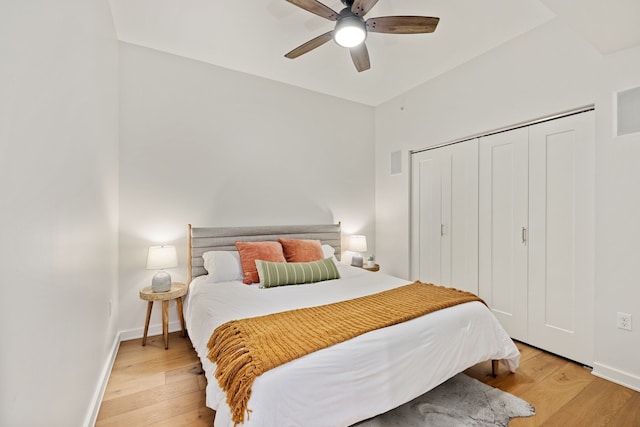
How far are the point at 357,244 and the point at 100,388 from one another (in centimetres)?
294

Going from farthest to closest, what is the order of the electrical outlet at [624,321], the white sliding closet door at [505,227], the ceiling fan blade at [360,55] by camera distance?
the white sliding closet door at [505,227] < the ceiling fan blade at [360,55] < the electrical outlet at [624,321]

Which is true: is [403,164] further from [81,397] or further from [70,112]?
[81,397]

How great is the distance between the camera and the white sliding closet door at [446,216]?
3297 mm

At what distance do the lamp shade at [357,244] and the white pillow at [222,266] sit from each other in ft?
5.36

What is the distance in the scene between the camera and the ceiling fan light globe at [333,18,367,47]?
197 centimetres

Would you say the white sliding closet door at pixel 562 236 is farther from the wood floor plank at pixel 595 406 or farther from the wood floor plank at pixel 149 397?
the wood floor plank at pixel 149 397

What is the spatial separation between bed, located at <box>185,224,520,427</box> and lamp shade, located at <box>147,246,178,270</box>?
305 mm

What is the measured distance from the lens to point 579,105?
2.42 metres

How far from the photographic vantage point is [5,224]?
2.70 ft

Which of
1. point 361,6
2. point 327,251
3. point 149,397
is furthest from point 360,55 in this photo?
point 149,397

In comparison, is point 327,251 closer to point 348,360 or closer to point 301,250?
point 301,250

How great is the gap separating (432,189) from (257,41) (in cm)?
259

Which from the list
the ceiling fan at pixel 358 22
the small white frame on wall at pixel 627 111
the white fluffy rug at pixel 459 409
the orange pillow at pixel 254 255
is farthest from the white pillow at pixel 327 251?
the small white frame on wall at pixel 627 111

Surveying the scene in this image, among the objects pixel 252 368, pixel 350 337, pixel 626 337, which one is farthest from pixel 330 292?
pixel 626 337
